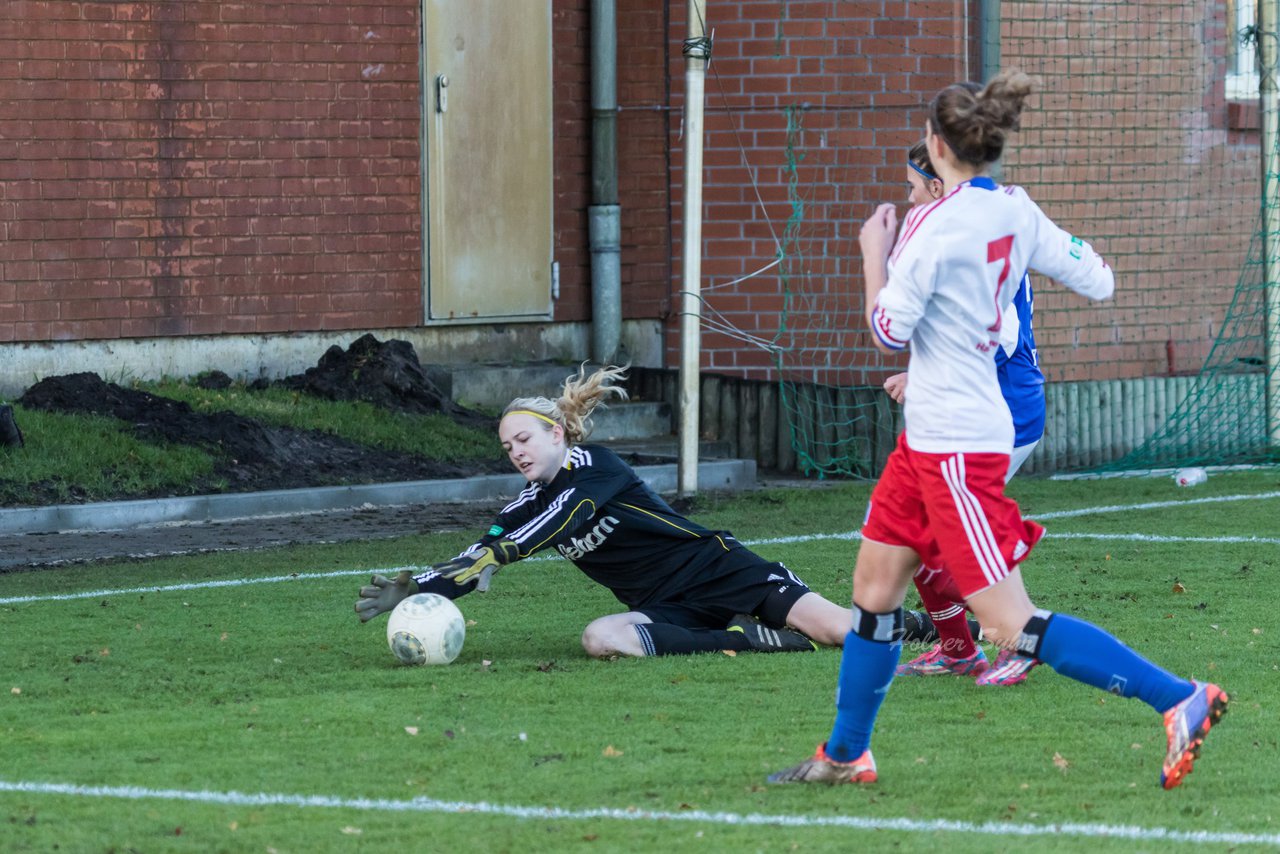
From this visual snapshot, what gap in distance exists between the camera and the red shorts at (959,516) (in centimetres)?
486

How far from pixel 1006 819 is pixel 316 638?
3.46 metres

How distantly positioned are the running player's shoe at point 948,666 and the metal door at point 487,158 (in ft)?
27.8

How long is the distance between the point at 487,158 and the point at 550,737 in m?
9.69

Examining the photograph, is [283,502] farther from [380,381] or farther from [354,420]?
[380,381]

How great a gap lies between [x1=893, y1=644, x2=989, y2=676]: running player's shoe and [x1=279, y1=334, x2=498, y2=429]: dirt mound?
23.7ft

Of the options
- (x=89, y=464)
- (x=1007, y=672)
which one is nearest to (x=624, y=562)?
(x=1007, y=672)

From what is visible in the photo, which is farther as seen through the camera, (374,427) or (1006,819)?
(374,427)

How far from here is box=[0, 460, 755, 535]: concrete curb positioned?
434 inches

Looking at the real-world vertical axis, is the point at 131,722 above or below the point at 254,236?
below

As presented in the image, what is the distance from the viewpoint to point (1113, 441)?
14.5 meters

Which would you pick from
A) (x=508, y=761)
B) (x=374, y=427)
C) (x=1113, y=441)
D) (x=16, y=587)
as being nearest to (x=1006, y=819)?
(x=508, y=761)

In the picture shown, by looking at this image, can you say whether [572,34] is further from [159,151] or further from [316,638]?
[316,638]

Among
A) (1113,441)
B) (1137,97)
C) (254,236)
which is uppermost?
(1137,97)

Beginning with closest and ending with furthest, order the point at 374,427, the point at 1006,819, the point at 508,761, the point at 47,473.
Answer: the point at 1006,819
the point at 508,761
the point at 47,473
the point at 374,427
